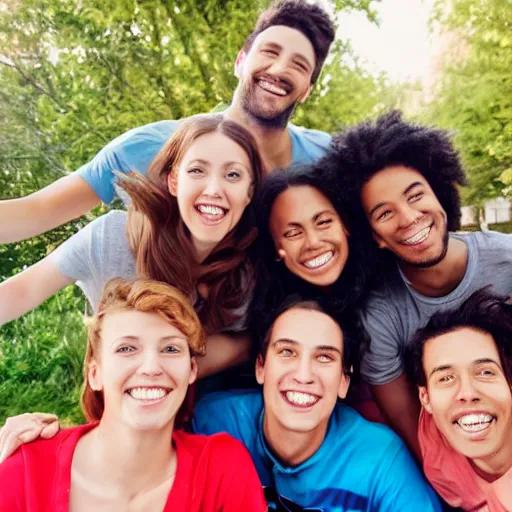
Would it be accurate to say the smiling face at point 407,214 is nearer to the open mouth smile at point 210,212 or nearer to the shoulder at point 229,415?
the open mouth smile at point 210,212

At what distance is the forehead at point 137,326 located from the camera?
57.1 inches

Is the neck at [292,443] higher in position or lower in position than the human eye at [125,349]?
lower

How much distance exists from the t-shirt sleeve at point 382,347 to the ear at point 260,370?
29 cm

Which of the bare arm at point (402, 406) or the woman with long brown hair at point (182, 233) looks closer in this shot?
the woman with long brown hair at point (182, 233)

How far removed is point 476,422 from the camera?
148cm

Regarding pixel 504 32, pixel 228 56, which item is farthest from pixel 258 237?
pixel 504 32

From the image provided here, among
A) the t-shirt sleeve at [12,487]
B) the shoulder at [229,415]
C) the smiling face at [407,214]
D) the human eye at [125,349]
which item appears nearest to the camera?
the t-shirt sleeve at [12,487]

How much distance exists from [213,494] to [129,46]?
4.20 ft

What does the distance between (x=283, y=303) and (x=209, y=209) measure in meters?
0.36

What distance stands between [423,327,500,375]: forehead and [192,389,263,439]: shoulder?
52 centimetres

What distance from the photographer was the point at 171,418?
145 centimetres

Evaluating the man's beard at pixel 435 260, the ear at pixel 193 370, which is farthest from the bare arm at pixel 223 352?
the man's beard at pixel 435 260

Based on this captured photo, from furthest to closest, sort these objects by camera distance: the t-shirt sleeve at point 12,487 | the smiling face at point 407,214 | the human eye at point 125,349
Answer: the smiling face at point 407,214 → the human eye at point 125,349 → the t-shirt sleeve at point 12,487

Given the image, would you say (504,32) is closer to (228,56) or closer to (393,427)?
(228,56)
